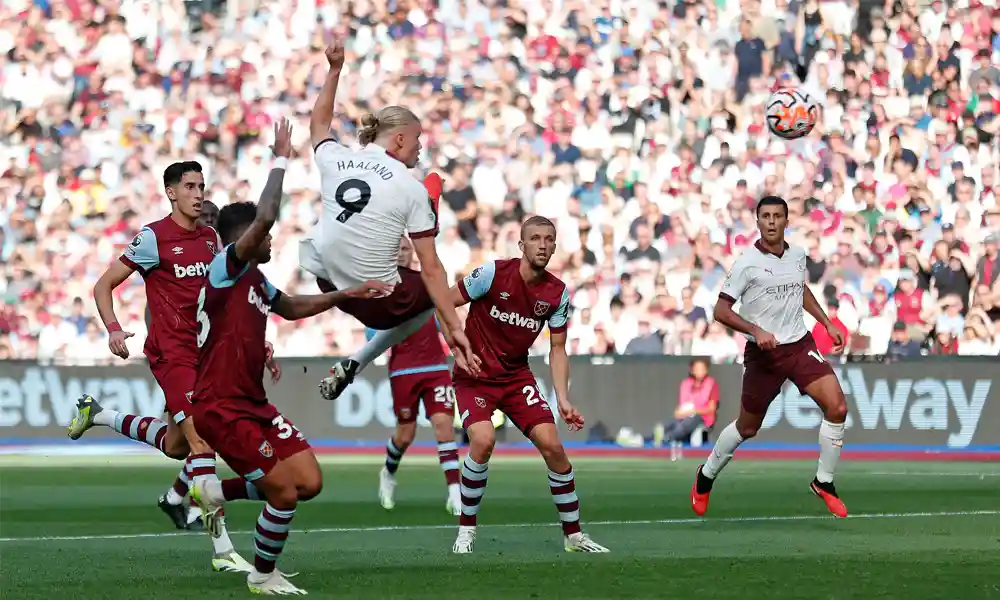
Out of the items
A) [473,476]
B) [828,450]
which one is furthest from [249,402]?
[828,450]

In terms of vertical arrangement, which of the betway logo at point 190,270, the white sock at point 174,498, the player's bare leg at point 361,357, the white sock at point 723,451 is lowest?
the white sock at point 174,498

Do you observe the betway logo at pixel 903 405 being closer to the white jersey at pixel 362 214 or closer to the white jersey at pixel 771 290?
the white jersey at pixel 771 290

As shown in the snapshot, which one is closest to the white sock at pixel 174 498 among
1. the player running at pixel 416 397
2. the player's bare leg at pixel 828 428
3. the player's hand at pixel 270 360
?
the player's hand at pixel 270 360

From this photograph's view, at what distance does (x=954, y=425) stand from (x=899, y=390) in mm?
831

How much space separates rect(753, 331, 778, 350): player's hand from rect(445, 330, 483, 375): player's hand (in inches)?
134

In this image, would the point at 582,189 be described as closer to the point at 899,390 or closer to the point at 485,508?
the point at 899,390

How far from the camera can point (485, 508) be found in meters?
14.9

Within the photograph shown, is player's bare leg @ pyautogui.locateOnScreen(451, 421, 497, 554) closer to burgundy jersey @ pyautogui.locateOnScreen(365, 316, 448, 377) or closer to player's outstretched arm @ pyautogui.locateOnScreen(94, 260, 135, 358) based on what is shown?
player's outstretched arm @ pyautogui.locateOnScreen(94, 260, 135, 358)

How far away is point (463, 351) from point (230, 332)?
2010mm

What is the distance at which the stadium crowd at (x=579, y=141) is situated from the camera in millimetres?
24141

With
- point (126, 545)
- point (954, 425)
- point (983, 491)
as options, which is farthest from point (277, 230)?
point (126, 545)

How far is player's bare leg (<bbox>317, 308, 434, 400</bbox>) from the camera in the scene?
11469 millimetres

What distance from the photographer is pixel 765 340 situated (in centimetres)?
1326

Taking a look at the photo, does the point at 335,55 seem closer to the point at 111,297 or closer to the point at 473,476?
the point at 111,297
